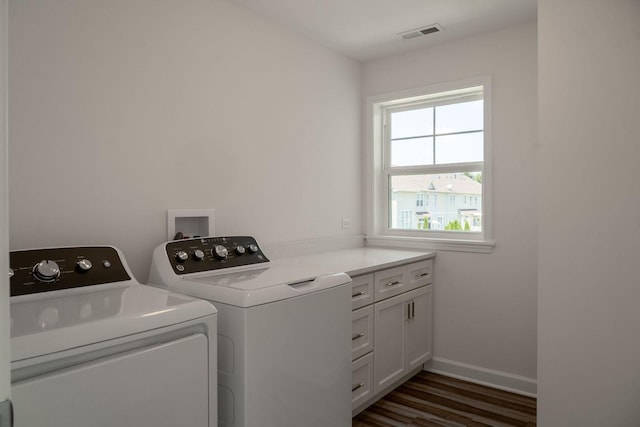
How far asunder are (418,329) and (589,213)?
1555 millimetres

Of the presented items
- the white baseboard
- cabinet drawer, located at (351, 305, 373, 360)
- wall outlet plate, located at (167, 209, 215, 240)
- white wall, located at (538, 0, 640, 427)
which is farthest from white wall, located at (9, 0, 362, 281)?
white wall, located at (538, 0, 640, 427)

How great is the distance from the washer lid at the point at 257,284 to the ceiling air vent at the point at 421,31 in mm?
1857

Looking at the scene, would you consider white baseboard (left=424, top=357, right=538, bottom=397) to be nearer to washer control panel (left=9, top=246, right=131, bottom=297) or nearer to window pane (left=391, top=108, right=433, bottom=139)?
window pane (left=391, top=108, right=433, bottom=139)

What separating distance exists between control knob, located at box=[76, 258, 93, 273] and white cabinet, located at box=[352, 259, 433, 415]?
1.34 m

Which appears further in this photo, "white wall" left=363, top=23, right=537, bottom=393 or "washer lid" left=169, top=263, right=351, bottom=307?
"white wall" left=363, top=23, right=537, bottom=393

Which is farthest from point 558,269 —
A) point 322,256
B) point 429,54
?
point 429,54

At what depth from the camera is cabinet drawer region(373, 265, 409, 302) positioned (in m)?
2.62

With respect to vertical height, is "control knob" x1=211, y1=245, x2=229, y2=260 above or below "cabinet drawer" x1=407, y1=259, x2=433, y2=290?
above

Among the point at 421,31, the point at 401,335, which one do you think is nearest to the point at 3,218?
the point at 401,335

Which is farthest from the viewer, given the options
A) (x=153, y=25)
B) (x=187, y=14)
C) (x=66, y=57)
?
(x=187, y=14)

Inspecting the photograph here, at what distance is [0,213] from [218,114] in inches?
79.6

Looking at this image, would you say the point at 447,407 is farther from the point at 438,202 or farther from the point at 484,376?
the point at 438,202

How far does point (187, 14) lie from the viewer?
2.27 meters

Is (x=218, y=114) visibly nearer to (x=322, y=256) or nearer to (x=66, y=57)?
(x=66, y=57)
